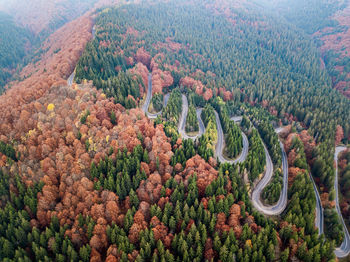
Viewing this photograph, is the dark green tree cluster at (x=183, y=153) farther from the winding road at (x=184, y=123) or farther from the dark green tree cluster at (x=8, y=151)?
the dark green tree cluster at (x=8, y=151)

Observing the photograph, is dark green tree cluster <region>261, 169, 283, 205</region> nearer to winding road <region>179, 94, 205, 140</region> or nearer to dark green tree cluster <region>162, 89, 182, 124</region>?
winding road <region>179, 94, 205, 140</region>

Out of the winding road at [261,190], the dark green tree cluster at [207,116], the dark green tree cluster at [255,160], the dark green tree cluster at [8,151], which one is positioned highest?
the dark green tree cluster at [207,116]

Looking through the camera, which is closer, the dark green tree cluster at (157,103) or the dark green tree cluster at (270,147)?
the dark green tree cluster at (270,147)

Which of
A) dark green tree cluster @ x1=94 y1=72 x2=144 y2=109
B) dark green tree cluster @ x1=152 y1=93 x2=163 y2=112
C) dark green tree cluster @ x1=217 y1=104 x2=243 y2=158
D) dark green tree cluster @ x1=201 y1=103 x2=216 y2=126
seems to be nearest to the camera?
dark green tree cluster @ x1=217 y1=104 x2=243 y2=158

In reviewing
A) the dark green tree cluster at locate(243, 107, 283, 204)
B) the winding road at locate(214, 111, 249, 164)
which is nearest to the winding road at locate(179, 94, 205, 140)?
the winding road at locate(214, 111, 249, 164)

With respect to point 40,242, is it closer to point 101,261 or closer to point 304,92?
point 101,261

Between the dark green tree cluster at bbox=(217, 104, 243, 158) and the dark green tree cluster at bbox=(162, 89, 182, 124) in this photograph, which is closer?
the dark green tree cluster at bbox=(217, 104, 243, 158)

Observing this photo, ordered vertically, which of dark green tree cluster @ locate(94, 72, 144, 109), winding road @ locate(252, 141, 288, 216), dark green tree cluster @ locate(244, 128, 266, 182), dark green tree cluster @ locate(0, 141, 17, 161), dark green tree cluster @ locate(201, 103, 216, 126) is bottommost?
winding road @ locate(252, 141, 288, 216)

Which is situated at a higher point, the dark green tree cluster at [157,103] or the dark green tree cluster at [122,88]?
the dark green tree cluster at [122,88]

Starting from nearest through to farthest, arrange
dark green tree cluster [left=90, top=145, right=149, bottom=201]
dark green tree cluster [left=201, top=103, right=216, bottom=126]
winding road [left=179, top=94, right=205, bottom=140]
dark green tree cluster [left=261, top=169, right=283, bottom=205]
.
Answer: dark green tree cluster [left=90, top=145, right=149, bottom=201]
dark green tree cluster [left=261, top=169, right=283, bottom=205]
winding road [left=179, top=94, right=205, bottom=140]
dark green tree cluster [left=201, top=103, right=216, bottom=126]

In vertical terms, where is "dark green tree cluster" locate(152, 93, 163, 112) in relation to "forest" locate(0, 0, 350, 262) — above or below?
above

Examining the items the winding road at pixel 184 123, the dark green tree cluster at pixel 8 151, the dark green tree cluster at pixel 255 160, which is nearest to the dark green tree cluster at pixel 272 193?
the dark green tree cluster at pixel 255 160

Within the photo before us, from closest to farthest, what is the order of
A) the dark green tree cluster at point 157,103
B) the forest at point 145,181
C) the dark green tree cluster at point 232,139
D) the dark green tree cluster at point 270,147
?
the forest at point 145,181, the dark green tree cluster at point 270,147, the dark green tree cluster at point 232,139, the dark green tree cluster at point 157,103
